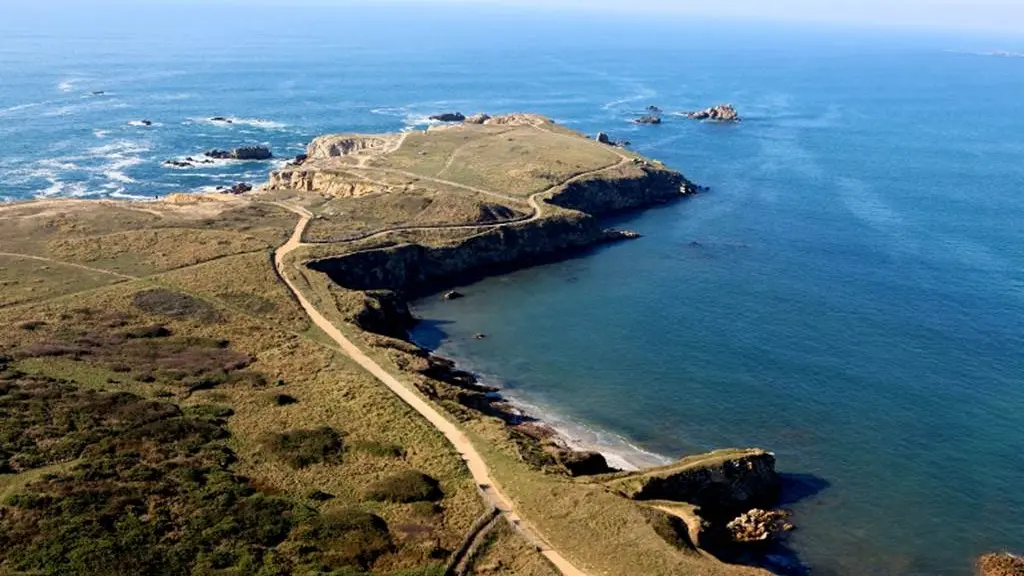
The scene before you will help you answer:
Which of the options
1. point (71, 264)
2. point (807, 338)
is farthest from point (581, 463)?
point (71, 264)

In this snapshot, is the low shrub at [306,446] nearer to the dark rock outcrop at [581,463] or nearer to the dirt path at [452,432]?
the dirt path at [452,432]

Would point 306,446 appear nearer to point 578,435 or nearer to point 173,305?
point 578,435

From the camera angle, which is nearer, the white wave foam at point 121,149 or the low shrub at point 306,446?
the low shrub at point 306,446

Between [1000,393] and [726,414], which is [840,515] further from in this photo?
[1000,393]

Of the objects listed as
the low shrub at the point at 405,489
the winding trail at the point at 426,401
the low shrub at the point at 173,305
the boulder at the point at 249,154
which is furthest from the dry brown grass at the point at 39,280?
the boulder at the point at 249,154

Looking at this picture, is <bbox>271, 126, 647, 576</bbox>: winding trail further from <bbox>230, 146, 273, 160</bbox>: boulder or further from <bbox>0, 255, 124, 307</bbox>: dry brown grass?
<bbox>230, 146, 273, 160</bbox>: boulder

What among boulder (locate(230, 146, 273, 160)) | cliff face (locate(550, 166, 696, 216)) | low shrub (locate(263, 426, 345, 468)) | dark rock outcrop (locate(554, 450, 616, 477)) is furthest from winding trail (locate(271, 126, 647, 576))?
boulder (locate(230, 146, 273, 160))
